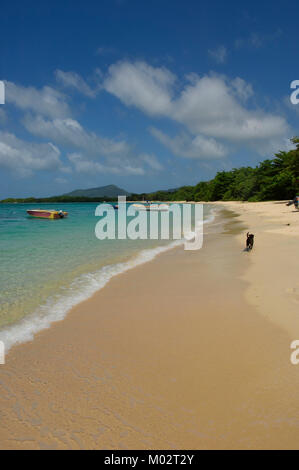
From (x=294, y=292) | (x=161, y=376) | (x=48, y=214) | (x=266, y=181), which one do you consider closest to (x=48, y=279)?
(x=161, y=376)

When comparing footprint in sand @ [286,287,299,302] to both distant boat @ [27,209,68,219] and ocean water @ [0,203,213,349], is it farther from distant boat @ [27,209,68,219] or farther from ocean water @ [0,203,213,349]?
distant boat @ [27,209,68,219]

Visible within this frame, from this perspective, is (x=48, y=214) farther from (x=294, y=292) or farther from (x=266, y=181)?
(x=266, y=181)

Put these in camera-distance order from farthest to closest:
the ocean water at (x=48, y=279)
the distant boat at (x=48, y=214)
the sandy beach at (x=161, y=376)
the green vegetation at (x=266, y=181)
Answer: the green vegetation at (x=266, y=181) < the distant boat at (x=48, y=214) < the ocean water at (x=48, y=279) < the sandy beach at (x=161, y=376)

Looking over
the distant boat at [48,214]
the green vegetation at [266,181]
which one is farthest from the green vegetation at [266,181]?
the distant boat at [48,214]

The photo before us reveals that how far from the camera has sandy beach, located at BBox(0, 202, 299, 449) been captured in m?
2.70

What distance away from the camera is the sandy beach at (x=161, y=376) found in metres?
2.70

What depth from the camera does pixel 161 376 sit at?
3.61 metres

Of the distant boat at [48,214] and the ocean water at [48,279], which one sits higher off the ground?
the distant boat at [48,214]

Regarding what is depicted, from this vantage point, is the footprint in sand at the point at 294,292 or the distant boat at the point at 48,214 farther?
the distant boat at the point at 48,214

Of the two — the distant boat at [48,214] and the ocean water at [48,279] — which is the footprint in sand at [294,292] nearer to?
the ocean water at [48,279]

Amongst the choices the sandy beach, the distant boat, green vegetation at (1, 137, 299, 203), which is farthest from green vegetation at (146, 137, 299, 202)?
the sandy beach

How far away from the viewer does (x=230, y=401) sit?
3.08 metres

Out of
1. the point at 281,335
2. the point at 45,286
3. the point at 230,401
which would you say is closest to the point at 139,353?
the point at 230,401
